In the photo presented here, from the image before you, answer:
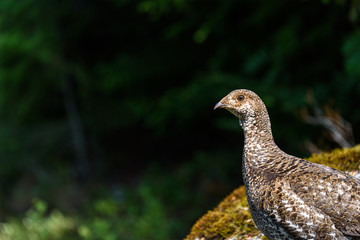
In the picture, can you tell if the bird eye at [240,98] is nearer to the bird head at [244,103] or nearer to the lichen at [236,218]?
the bird head at [244,103]

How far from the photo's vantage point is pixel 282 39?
7.48 m

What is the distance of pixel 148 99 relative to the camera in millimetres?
10875

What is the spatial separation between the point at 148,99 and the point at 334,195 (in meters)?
8.65

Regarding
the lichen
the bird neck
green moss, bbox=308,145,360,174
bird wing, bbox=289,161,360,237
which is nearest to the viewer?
bird wing, bbox=289,161,360,237

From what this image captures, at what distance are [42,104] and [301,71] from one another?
9130 millimetres

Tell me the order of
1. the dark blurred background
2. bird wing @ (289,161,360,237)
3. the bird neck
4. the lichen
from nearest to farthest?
1. bird wing @ (289,161,360,237)
2. the bird neck
3. the lichen
4. the dark blurred background

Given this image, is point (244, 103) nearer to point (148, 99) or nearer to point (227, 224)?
point (227, 224)

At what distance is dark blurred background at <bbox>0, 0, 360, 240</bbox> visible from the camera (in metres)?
7.73

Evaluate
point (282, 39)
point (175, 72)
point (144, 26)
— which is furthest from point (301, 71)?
point (144, 26)

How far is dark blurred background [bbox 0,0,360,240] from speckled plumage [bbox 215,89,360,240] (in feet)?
10.3

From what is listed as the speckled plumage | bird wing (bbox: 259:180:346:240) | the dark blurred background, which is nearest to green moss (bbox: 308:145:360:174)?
the speckled plumage

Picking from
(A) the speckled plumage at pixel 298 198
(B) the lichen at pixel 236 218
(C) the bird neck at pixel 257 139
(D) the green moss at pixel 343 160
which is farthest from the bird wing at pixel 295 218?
(D) the green moss at pixel 343 160

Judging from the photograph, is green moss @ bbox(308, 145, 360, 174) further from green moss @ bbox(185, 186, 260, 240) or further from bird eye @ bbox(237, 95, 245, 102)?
bird eye @ bbox(237, 95, 245, 102)

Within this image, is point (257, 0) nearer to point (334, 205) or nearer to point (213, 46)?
point (213, 46)
